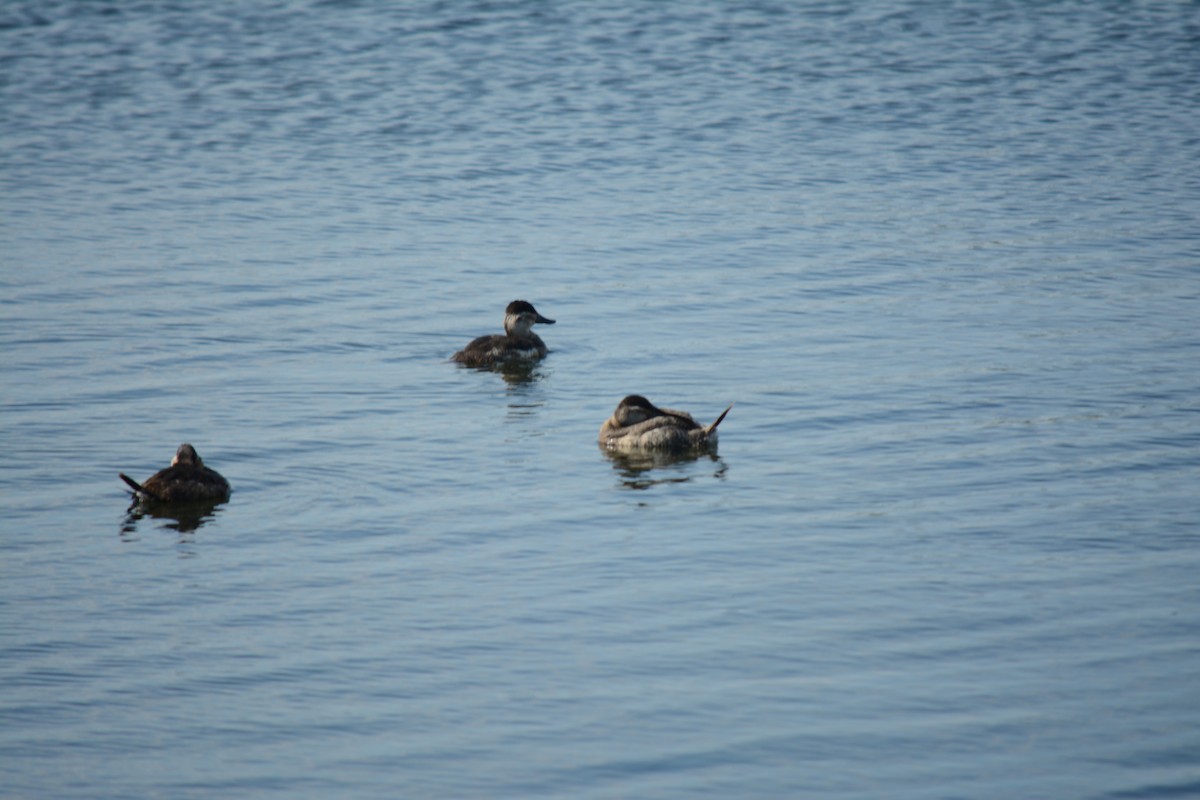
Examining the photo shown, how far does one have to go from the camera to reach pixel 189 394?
14961 mm

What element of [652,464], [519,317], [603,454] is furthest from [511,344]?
[652,464]

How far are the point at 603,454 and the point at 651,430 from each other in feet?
1.50

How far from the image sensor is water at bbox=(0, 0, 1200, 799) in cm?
849

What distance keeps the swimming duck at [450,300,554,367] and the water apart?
326mm

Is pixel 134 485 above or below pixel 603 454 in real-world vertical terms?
above

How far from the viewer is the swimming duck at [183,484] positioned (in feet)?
39.2

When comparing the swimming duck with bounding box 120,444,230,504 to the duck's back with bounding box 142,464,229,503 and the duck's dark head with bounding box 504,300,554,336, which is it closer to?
the duck's back with bounding box 142,464,229,503

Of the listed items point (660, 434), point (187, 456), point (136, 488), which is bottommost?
point (660, 434)

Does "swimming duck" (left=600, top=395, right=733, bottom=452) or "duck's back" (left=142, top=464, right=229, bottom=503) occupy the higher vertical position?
"duck's back" (left=142, top=464, right=229, bottom=503)

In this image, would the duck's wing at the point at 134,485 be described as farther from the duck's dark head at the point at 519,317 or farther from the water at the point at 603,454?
the duck's dark head at the point at 519,317

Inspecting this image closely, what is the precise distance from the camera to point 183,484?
1193 cm

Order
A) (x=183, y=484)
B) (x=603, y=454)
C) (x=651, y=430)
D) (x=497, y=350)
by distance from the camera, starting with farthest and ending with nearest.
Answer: (x=497, y=350), (x=603, y=454), (x=651, y=430), (x=183, y=484)

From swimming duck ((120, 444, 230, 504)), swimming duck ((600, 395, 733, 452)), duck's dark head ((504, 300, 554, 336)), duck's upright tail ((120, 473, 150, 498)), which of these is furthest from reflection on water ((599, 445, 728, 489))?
duck's upright tail ((120, 473, 150, 498))

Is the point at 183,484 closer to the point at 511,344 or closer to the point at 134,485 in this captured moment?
the point at 134,485
